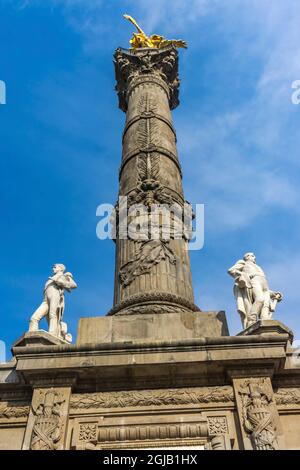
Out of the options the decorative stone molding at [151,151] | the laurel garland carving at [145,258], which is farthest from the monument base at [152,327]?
the decorative stone molding at [151,151]

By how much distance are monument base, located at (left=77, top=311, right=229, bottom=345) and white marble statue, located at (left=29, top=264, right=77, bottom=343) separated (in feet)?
1.60

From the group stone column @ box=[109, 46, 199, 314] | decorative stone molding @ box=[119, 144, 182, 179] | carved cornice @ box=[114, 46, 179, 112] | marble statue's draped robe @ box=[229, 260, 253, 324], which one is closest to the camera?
marble statue's draped robe @ box=[229, 260, 253, 324]

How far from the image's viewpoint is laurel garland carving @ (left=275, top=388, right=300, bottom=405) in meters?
8.55

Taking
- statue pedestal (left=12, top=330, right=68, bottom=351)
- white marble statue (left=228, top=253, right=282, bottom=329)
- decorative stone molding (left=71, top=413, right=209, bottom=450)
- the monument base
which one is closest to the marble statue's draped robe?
white marble statue (left=228, top=253, right=282, bottom=329)

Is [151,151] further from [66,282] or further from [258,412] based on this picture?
[258,412]

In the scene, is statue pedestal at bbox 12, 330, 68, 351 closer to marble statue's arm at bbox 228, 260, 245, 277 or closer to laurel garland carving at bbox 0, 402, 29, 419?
laurel garland carving at bbox 0, 402, 29, 419

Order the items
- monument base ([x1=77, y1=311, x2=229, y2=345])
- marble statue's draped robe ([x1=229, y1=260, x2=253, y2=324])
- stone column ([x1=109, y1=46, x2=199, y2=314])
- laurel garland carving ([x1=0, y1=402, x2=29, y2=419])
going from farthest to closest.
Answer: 1. stone column ([x1=109, y1=46, x2=199, y2=314])
2. marble statue's draped robe ([x1=229, y1=260, x2=253, y2=324])
3. monument base ([x1=77, y1=311, x2=229, y2=345])
4. laurel garland carving ([x1=0, y1=402, x2=29, y2=419])

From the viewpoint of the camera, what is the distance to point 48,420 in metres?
8.20

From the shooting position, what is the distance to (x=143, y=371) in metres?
8.72

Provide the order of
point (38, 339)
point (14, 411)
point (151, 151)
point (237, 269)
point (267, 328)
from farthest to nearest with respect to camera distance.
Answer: point (151, 151) < point (237, 269) < point (38, 339) < point (267, 328) < point (14, 411)

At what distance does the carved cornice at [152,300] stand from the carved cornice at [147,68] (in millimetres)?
10085

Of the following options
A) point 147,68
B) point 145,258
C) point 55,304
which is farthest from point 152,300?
point 147,68

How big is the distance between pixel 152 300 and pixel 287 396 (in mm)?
3460
